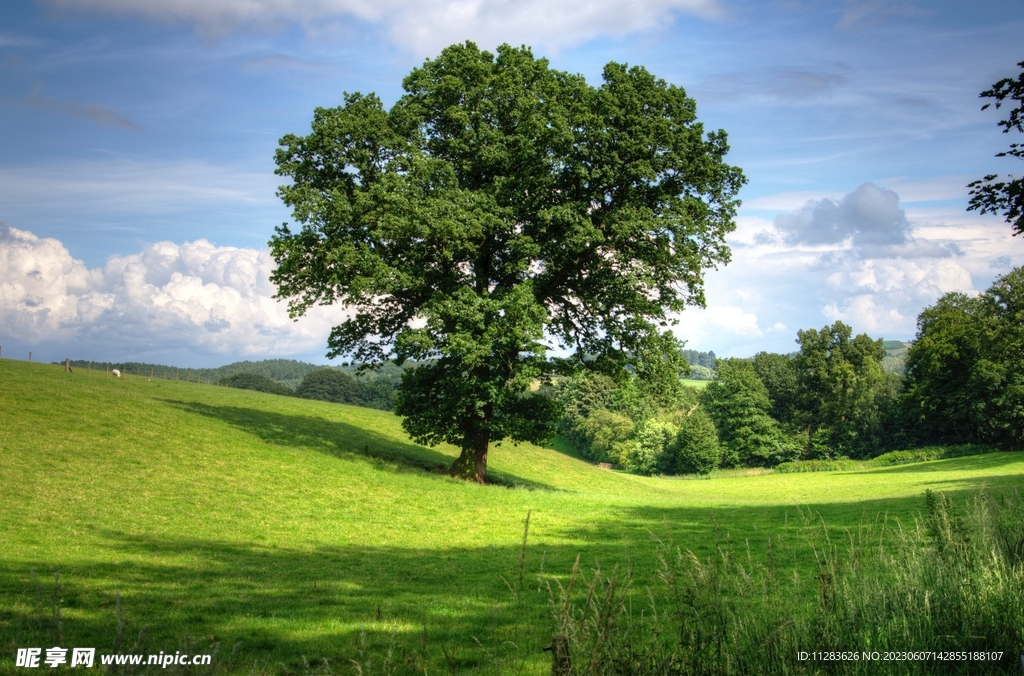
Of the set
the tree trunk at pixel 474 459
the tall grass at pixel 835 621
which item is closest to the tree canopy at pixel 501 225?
the tree trunk at pixel 474 459

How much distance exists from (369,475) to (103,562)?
1674 centimetres

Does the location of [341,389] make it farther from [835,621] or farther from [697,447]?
[835,621]

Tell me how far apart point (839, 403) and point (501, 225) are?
268 feet

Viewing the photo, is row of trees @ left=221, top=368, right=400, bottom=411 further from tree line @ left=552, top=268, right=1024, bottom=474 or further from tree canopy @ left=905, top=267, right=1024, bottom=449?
tree canopy @ left=905, top=267, right=1024, bottom=449

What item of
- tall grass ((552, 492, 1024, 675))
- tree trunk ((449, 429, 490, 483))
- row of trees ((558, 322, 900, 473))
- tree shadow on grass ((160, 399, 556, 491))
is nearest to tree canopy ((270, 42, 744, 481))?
tree trunk ((449, 429, 490, 483))

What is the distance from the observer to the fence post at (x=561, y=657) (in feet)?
15.8

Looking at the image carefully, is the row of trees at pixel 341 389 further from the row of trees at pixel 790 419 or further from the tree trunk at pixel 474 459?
the tree trunk at pixel 474 459

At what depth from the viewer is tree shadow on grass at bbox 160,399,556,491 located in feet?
119

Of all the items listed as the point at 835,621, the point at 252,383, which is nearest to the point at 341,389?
the point at 252,383

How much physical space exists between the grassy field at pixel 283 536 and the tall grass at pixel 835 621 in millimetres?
975

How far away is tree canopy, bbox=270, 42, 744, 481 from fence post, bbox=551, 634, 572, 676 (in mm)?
23352

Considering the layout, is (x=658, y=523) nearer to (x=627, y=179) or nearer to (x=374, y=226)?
(x=627, y=179)

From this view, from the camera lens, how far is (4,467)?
2347cm

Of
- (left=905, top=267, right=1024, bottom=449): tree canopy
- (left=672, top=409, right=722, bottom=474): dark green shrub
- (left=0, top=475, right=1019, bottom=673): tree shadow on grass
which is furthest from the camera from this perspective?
(left=672, top=409, right=722, bottom=474): dark green shrub
